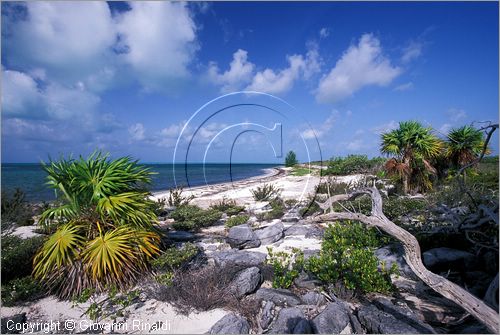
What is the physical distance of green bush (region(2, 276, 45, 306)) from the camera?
4.46m

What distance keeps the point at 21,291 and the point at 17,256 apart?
1.11 meters

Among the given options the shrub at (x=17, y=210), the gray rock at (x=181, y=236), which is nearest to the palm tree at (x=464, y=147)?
the gray rock at (x=181, y=236)

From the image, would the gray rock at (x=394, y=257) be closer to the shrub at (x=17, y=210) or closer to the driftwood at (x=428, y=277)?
the driftwood at (x=428, y=277)

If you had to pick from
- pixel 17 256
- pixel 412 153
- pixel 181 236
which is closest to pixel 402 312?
pixel 181 236

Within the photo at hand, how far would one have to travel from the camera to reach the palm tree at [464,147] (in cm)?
1139

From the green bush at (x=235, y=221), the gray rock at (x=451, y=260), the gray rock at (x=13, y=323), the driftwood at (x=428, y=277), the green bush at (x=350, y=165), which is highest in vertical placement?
the green bush at (x=350, y=165)

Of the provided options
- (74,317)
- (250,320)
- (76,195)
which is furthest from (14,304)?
(250,320)

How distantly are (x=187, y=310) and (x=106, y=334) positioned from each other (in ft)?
3.81

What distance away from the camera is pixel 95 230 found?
5145mm

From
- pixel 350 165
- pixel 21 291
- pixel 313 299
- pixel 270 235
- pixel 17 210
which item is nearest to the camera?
pixel 313 299

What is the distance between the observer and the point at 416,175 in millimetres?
12109

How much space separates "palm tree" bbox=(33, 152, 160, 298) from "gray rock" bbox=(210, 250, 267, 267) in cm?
141

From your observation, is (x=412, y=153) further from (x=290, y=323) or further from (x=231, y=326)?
(x=231, y=326)

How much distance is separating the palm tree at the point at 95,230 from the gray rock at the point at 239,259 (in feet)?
4.62
